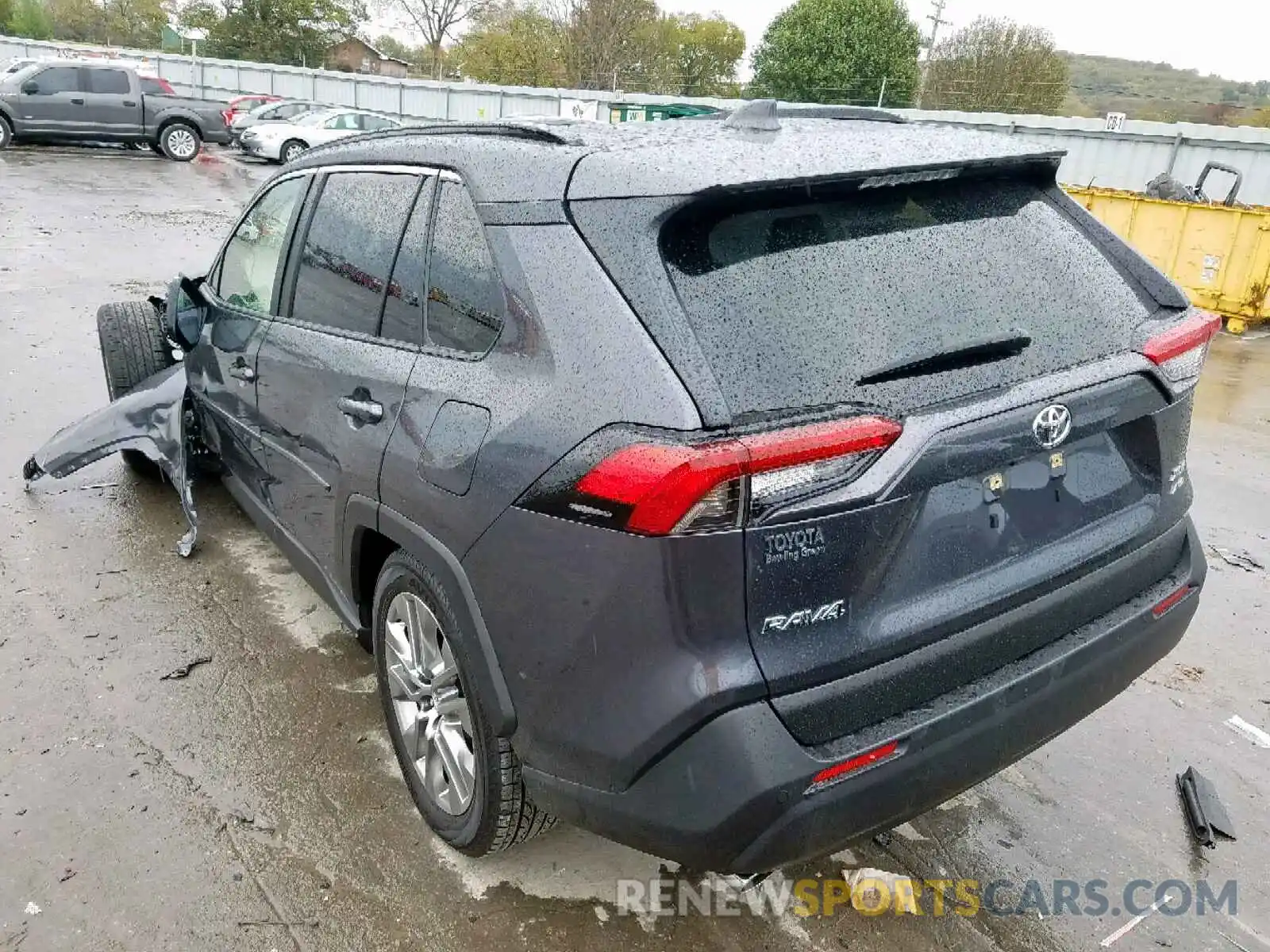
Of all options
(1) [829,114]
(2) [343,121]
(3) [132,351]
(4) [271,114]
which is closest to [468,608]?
(1) [829,114]

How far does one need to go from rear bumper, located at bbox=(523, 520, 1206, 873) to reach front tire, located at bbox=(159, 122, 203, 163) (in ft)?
Result: 75.4

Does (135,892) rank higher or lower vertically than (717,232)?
lower

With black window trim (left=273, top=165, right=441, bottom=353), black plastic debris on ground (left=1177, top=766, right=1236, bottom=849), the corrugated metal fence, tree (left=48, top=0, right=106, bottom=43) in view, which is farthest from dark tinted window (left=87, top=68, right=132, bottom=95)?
tree (left=48, top=0, right=106, bottom=43)

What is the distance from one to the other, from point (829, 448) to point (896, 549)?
0.27 m

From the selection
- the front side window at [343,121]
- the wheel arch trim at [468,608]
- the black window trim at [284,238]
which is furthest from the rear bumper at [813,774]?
the front side window at [343,121]

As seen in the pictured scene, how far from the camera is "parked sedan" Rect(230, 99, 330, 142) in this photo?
2347 centimetres

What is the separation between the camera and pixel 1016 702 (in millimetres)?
2043

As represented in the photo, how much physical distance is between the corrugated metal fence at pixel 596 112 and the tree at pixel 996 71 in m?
20.6

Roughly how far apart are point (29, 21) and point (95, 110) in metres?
48.9

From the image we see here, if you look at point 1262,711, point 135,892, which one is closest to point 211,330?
point 135,892

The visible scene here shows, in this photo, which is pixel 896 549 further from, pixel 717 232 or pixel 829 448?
pixel 717 232

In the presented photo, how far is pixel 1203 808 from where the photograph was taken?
2869mm

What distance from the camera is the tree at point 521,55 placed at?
49.3 meters

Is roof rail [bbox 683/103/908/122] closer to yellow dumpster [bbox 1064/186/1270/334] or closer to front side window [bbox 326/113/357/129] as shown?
yellow dumpster [bbox 1064/186/1270/334]
